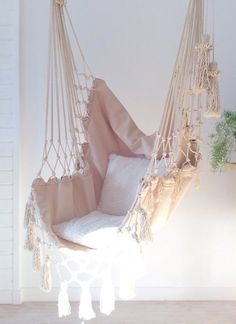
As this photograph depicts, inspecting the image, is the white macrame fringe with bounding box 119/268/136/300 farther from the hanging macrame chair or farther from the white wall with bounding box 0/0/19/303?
the white wall with bounding box 0/0/19/303

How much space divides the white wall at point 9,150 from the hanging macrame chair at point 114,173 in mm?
444

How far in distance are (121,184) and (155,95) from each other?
67 cm

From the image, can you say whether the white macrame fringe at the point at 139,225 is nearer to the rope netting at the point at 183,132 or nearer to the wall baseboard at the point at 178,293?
the rope netting at the point at 183,132

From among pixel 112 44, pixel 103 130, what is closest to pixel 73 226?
pixel 103 130

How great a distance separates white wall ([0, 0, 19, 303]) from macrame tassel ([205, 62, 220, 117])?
1212 mm

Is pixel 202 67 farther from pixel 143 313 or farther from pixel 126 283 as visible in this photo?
pixel 143 313

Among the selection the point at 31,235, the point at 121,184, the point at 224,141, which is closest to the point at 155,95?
the point at 224,141

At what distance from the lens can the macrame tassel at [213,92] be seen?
5.27 feet

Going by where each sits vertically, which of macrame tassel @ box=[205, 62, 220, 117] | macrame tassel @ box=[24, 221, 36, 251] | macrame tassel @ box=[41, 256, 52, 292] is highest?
macrame tassel @ box=[205, 62, 220, 117]

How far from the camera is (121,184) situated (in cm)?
210

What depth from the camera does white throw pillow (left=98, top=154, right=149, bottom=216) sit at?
2068 millimetres

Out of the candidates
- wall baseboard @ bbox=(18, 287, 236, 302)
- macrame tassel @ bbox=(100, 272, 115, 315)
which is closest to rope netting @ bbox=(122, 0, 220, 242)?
macrame tassel @ bbox=(100, 272, 115, 315)

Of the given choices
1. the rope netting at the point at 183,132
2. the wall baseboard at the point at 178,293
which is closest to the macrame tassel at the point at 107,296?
the rope netting at the point at 183,132

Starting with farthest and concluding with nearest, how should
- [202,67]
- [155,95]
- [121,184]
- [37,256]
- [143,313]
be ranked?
[155,95] < [143,313] < [121,184] < [37,256] < [202,67]
